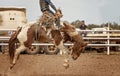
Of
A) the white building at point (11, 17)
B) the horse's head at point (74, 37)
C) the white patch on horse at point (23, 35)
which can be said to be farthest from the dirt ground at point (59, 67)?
the white building at point (11, 17)

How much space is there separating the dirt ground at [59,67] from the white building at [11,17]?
8966 mm

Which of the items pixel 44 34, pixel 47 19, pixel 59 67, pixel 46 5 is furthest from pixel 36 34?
pixel 59 67

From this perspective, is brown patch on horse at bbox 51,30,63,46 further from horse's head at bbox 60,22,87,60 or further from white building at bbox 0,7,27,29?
white building at bbox 0,7,27,29

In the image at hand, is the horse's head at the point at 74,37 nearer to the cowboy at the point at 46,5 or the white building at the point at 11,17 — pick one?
the cowboy at the point at 46,5

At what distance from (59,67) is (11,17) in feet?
40.0

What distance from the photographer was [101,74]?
38.5 feet

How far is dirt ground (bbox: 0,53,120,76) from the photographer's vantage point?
12.0 meters

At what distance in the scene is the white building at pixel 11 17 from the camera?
967 inches

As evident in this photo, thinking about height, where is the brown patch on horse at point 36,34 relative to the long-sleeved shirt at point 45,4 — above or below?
below

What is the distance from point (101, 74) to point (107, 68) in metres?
1.31

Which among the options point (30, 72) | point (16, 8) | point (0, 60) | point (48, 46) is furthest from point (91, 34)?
point (30, 72)

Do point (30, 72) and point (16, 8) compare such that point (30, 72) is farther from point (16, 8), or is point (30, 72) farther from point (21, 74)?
point (16, 8)

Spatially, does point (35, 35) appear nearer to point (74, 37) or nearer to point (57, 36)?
point (57, 36)

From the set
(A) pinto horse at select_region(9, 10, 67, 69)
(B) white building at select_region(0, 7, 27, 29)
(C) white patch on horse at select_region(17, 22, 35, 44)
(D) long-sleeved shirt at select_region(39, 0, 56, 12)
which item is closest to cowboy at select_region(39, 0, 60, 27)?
(D) long-sleeved shirt at select_region(39, 0, 56, 12)
